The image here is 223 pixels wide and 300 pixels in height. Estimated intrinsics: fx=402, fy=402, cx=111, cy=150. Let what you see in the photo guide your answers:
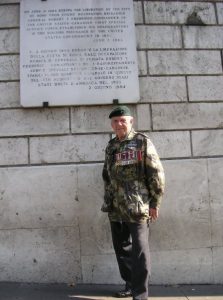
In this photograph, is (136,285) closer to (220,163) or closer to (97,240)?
(97,240)

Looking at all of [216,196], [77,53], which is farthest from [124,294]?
[77,53]

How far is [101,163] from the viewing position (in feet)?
17.0

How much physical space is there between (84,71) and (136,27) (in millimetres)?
972

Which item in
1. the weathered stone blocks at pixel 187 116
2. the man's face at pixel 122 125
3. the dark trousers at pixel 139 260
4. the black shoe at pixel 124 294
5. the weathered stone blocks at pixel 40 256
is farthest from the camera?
the weathered stone blocks at pixel 187 116

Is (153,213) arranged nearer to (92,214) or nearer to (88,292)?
(92,214)

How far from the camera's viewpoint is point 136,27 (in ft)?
18.1

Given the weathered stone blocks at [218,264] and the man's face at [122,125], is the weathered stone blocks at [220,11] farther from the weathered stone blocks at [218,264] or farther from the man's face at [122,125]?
the weathered stone blocks at [218,264]

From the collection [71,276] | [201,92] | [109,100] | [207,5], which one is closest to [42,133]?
[109,100]

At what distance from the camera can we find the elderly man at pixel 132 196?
4031mm

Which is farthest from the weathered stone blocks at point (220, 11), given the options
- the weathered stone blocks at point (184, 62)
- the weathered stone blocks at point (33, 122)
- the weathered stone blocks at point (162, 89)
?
the weathered stone blocks at point (33, 122)

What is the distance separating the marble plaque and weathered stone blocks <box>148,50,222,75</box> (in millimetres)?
296

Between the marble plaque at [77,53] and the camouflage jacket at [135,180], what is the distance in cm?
125

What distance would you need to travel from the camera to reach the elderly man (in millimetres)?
4031

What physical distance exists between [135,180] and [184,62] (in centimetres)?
216
